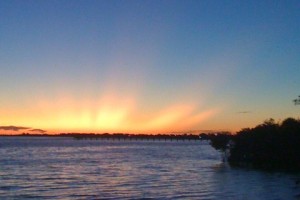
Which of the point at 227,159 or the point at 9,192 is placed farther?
the point at 227,159

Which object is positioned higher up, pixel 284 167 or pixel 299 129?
pixel 299 129

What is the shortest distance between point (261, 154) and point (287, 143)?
6.70 metres

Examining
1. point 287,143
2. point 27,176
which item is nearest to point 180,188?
point 27,176

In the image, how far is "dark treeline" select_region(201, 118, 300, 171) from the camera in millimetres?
69062

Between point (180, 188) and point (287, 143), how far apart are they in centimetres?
3022

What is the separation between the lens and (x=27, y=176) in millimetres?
57281

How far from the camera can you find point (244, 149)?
79.8 meters

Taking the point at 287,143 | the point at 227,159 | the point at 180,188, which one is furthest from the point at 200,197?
the point at 227,159

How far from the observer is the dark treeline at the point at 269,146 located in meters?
69.1

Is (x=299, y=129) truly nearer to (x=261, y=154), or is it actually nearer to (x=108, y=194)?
(x=261, y=154)

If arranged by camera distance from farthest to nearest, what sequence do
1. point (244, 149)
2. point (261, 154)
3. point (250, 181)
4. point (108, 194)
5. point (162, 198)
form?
point (244, 149), point (261, 154), point (250, 181), point (108, 194), point (162, 198)

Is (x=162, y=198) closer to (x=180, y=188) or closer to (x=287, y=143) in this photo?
(x=180, y=188)

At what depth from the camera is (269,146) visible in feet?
240

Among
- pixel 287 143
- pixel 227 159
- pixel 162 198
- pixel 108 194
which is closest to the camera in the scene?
pixel 162 198
